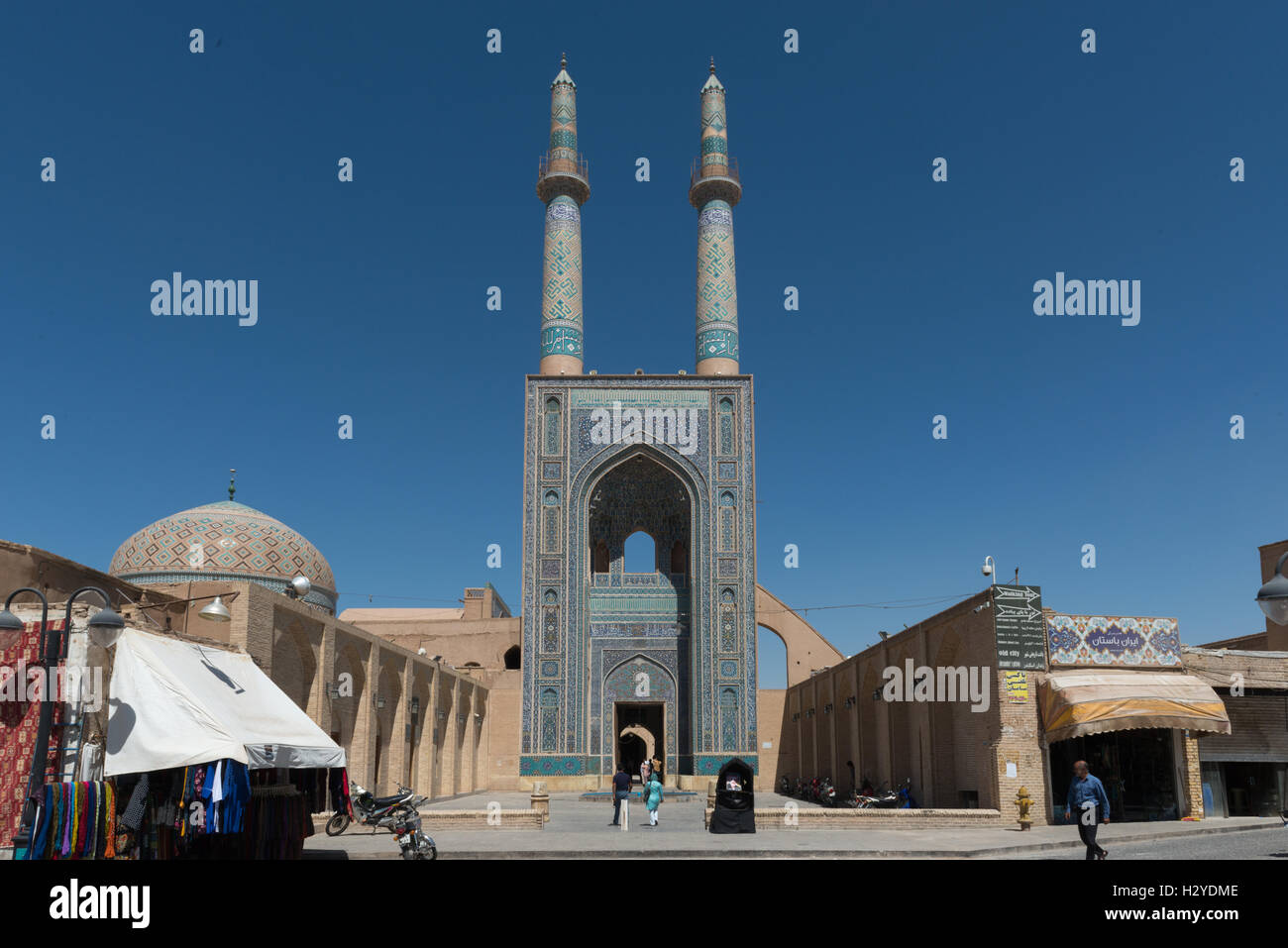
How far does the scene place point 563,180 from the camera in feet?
107

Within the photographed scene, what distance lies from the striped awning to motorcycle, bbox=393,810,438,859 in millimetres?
9230

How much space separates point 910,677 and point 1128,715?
530cm

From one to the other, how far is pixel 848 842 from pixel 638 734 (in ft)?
87.5

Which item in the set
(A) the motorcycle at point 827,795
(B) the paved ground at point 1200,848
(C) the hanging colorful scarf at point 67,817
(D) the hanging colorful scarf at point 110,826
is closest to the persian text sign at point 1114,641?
(B) the paved ground at point 1200,848

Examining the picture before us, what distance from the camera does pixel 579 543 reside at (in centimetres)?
3055

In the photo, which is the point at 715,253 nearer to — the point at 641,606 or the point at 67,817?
the point at 641,606

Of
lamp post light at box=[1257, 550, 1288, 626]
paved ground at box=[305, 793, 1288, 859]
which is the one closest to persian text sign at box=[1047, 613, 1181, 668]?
paved ground at box=[305, 793, 1288, 859]

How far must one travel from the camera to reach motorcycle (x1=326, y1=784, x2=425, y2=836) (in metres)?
12.3

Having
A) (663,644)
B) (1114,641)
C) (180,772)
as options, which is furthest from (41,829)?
(663,644)

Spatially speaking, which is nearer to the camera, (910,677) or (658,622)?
(910,677)
